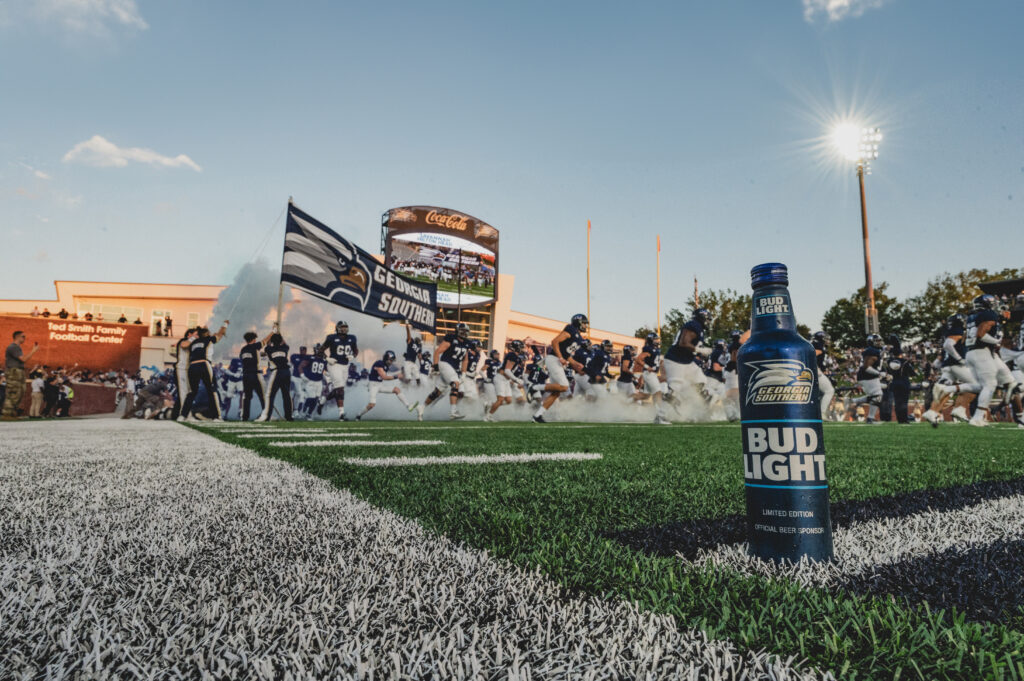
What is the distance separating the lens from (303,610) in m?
0.92

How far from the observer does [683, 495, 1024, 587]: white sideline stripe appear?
116cm

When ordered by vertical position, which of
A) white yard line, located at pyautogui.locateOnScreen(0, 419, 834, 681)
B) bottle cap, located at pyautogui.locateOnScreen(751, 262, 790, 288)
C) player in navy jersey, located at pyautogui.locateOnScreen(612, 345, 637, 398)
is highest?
player in navy jersey, located at pyautogui.locateOnScreen(612, 345, 637, 398)

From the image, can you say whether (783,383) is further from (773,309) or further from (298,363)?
(298,363)

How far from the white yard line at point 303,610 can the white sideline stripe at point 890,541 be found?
43 cm

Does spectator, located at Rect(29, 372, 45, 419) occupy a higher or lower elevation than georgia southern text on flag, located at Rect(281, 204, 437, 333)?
lower

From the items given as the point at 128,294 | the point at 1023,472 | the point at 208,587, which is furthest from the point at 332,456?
the point at 128,294

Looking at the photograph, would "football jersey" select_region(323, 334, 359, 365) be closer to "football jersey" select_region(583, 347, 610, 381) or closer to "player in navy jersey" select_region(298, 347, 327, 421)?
"player in navy jersey" select_region(298, 347, 327, 421)

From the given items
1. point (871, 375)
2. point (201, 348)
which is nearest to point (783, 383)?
point (201, 348)

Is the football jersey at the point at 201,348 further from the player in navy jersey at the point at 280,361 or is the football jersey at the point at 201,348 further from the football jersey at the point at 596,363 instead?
the football jersey at the point at 596,363

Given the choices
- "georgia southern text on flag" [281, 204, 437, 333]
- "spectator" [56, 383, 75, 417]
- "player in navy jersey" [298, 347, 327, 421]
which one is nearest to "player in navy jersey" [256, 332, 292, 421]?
"georgia southern text on flag" [281, 204, 437, 333]

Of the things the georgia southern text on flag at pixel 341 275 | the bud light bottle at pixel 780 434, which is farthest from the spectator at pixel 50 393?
the bud light bottle at pixel 780 434

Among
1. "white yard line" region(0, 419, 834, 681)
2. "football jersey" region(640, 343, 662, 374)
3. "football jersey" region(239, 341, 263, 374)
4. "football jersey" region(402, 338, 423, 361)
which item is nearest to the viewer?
"white yard line" region(0, 419, 834, 681)

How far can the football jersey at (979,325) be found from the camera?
9.05 metres

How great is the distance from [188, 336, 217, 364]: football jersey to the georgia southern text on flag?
1757mm
